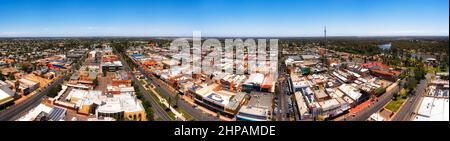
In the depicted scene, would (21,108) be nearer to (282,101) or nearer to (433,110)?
(282,101)

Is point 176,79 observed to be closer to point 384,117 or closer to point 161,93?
point 161,93

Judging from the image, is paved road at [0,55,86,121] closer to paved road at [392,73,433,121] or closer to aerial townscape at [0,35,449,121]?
aerial townscape at [0,35,449,121]

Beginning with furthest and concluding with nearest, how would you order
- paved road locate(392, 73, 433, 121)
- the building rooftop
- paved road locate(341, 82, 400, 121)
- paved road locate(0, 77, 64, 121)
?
paved road locate(0, 77, 64, 121)
paved road locate(341, 82, 400, 121)
paved road locate(392, 73, 433, 121)
the building rooftop

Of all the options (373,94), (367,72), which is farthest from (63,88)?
(367,72)

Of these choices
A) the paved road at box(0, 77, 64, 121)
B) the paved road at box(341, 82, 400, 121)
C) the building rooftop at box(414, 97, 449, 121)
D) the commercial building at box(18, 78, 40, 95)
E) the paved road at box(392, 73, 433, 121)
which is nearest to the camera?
the building rooftop at box(414, 97, 449, 121)

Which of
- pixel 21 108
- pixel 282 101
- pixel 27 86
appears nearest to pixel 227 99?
pixel 282 101

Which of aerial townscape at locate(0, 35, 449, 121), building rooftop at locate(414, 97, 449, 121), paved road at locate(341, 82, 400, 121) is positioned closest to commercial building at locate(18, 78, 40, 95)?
aerial townscape at locate(0, 35, 449, 121)

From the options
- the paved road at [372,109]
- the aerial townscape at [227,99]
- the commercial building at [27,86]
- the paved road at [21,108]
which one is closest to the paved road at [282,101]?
the aerial townscape at [227,99]
